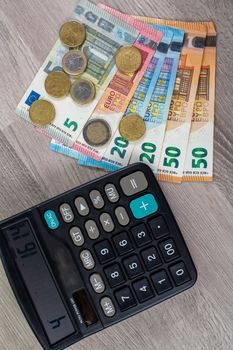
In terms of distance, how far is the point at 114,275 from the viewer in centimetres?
55

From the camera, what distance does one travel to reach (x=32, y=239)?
21.5 inches

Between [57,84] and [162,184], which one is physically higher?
[57,84]

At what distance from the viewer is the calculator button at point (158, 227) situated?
55cm

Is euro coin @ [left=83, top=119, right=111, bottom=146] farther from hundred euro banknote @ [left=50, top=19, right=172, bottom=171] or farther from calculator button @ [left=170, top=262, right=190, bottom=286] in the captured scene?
calculator button @ [left=170, top=262, right=190, bottom=286]

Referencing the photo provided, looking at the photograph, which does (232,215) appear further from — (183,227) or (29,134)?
(29,134)

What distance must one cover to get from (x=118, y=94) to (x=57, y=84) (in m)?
0.07

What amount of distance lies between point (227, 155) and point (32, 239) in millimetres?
237

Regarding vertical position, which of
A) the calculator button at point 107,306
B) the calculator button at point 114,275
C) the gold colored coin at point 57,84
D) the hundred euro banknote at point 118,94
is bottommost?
the calculator button at point 107,306

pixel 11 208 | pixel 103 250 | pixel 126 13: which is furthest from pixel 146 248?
pixel 126 13

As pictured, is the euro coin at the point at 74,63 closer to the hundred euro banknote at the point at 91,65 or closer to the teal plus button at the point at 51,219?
the hundred euro banknote at the point at 91,65

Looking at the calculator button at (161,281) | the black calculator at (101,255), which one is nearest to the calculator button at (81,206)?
the black calculator at (101,255)

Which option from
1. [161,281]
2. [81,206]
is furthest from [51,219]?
[161,281]

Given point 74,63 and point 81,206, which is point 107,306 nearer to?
point 81,206

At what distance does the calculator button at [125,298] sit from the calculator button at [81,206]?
0.09 m
